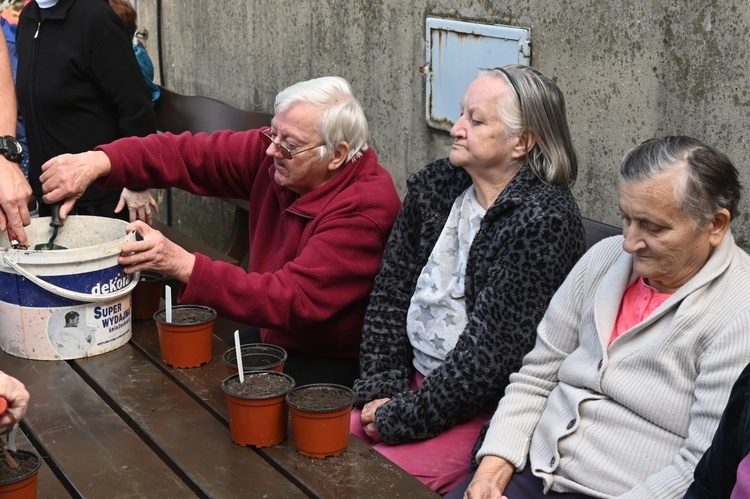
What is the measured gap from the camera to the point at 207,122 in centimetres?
490

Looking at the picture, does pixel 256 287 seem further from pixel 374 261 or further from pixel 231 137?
pixel 231 137

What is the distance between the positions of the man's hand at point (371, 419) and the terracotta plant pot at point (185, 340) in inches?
18.5

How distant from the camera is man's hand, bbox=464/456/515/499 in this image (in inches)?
92.4

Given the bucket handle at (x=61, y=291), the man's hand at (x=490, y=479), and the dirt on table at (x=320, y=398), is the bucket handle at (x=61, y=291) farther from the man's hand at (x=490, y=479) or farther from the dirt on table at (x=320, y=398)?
the man's hand at (x=490, y=479)

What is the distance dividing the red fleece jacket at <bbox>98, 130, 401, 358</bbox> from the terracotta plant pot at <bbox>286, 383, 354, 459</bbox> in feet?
2.28

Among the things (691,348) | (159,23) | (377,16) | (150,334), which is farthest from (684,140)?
(159,23)

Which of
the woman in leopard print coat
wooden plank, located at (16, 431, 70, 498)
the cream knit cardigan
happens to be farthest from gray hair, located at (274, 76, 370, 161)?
wooden plank, located at (16, 431, 70, 498)

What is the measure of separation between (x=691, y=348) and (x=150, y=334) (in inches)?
60.5

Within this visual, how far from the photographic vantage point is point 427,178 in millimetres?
2977

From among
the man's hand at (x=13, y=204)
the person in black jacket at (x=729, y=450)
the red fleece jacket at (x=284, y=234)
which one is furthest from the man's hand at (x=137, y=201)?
the person in black jacket at (x=729, y=450)

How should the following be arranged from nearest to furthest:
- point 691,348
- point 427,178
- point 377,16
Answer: point 691,348, point 427,178, point 377,16

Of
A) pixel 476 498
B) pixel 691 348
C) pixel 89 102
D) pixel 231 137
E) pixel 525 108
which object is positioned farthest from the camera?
pixel 89 102

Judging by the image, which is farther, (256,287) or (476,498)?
(256,287)

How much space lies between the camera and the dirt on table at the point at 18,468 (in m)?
1.91
